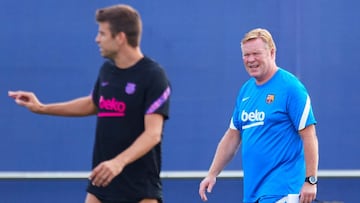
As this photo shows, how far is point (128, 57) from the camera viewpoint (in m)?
3.85

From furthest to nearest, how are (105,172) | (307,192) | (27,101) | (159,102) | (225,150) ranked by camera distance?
(225,150) → (307,192) → (27,101) → (159,102) → (105,172)

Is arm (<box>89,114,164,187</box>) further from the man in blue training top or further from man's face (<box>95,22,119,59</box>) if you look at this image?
the man in blue training top

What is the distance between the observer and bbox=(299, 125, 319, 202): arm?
14.7ft

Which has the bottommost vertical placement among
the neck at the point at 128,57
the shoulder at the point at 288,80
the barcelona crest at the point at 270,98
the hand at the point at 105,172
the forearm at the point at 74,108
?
the hand at the point at 105,172

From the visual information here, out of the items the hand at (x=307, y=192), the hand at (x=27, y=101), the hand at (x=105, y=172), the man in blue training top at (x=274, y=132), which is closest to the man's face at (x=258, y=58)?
the man in blue training top at (x=274, y=132)

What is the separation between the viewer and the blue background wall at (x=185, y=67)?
552cm

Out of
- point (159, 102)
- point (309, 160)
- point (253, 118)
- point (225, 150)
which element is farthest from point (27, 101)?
point (309, 160)

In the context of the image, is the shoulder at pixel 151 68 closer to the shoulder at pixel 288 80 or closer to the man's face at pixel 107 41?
the man's face at pixel 107 41

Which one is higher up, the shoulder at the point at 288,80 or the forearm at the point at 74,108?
the shoulder at the point at 288,80

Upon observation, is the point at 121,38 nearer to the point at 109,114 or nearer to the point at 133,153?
the point at 109,114

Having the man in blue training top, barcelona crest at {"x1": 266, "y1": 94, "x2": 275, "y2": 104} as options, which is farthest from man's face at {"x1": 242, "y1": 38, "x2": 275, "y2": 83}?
barcelona crest at {"x1": 266, "y1": 94, "x2": 275, "y2": 104}

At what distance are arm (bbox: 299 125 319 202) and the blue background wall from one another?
1.01 metres

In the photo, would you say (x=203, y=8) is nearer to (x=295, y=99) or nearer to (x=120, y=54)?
(x=295, y=99)

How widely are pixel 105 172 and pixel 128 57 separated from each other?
54 cm
